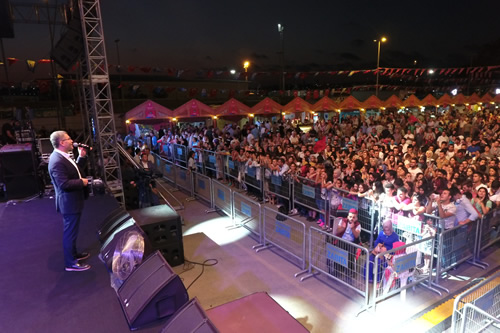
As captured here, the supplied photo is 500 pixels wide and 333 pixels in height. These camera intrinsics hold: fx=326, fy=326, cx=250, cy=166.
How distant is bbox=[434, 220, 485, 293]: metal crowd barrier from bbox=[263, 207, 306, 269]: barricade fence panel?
2.13 metres

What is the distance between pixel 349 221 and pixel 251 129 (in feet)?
46.2

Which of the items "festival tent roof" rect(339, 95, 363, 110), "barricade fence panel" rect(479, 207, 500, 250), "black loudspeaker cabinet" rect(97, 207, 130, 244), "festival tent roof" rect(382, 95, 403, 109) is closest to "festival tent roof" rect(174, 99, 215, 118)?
"festival tent roof" rect(339, 95, 363, 110)

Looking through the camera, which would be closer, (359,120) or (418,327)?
(418,327)

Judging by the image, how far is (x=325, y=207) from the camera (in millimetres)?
7422

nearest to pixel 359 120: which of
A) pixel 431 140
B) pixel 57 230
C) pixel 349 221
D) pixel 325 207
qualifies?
pixel 431 140

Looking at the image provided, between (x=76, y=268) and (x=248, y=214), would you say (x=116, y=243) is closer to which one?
(x=76, y=268)

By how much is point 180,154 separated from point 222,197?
225 inches

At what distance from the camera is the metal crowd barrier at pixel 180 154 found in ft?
42.9

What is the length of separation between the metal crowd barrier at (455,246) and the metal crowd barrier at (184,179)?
7.07m

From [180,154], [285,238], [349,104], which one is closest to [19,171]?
[180,154]

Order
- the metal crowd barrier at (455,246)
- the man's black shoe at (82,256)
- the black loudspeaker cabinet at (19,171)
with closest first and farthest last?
1. the man's black shoe at (82,256)
2. the metal crowd barrier at (455,246)
3. the black loudspeaker cabinet at (19,171)

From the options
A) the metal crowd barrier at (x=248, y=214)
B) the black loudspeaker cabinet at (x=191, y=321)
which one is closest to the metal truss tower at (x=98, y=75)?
the metal crowd barrier at (x=248, y=214)

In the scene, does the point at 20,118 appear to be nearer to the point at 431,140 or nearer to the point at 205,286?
the point at 205,286

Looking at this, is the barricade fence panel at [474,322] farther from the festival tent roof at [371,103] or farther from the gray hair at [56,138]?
the festival tent roof at [371,103]
